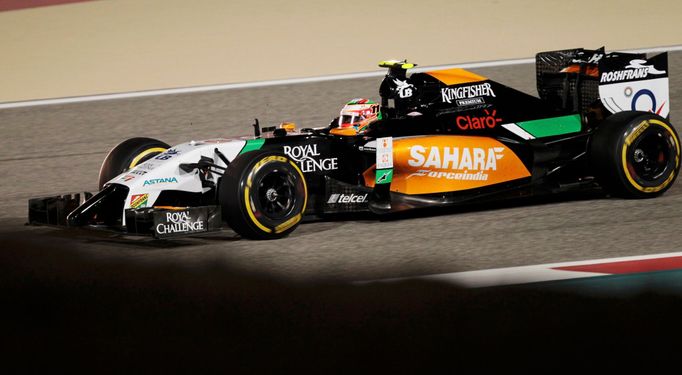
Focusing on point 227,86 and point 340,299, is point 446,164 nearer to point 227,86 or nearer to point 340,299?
point 340,299

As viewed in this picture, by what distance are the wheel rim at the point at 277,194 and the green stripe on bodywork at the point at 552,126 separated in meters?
2.00

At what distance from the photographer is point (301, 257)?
6.52 meters

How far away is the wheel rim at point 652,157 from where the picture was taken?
772 centimetres

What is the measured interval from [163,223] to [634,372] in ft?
11.4

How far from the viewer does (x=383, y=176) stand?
7422 mm

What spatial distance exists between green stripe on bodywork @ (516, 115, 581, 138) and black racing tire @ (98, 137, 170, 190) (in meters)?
2.92

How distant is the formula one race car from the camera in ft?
22.9

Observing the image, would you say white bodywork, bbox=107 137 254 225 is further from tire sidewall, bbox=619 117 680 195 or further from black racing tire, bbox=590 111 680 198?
tire sidewall, bbox=619 117 680 195

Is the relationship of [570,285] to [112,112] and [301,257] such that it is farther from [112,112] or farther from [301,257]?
[112,112]

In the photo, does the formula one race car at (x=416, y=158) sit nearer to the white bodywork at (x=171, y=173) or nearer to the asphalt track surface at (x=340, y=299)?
the white bodywork at (x=171, y=173)

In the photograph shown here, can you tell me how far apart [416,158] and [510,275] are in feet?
5.94

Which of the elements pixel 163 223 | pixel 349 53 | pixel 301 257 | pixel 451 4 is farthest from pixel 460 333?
pixel 451 4

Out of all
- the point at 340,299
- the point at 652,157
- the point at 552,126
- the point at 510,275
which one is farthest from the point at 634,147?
the point at 340,299

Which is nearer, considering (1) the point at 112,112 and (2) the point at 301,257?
(2) the point at 301,257
